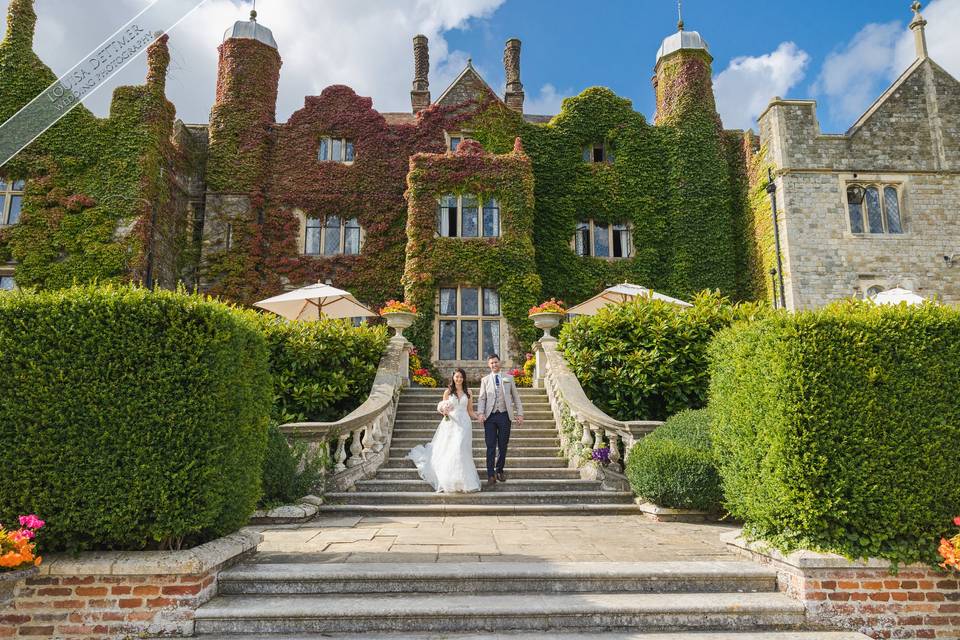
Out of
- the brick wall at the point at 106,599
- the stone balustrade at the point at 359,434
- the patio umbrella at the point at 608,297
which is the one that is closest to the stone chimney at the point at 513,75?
the patio umbrella at the point at 608,297

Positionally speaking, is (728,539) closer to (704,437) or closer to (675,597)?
(675,597)

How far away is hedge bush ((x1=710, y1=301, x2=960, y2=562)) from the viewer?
4.43m

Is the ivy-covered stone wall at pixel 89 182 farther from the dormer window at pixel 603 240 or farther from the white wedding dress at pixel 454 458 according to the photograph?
Result: the dormer window at pixel 603 240

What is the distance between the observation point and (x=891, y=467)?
445cm

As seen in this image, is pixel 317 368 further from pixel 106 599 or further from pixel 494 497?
pixel 106 599

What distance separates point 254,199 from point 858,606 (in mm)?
20088

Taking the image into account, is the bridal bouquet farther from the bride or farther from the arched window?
the arched window

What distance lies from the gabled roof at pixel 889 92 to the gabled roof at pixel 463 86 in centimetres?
1196

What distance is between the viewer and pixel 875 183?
18969mm

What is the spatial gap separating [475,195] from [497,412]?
12.1 metres

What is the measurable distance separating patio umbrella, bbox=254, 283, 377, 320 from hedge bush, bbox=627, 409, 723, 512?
8928 millimetres

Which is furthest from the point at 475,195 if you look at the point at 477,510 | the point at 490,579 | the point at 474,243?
the point at 490,579

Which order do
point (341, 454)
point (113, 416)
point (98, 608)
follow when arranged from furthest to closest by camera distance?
point (341, 454)
point (113, 416)
point (98, 608)

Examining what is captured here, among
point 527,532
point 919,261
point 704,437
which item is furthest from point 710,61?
point 527,532
